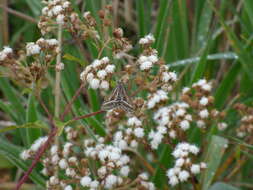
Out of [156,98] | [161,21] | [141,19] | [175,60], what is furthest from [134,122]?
[175,60]

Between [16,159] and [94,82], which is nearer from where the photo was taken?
[94,82]

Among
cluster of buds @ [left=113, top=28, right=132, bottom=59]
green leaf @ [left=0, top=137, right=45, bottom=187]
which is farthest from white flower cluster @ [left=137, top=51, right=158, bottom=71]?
green leaf @ [left=0, top=137, right=45, bottom=187]

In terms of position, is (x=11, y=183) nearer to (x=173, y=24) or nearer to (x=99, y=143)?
(x=99, y=143)

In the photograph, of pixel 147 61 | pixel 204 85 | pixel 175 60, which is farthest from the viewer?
pixel 175 60

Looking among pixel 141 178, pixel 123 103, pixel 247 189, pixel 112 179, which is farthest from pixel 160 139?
pixel 247 189

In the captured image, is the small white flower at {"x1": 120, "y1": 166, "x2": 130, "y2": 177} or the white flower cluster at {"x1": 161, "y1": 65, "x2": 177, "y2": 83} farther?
the small white flower at {"x1": 120, "y1": 166, "x2": 130, "y2": 177}

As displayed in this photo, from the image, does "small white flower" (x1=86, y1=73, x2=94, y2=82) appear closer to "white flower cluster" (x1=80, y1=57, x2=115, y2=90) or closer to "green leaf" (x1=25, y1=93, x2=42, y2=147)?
"white flower cluster" (x1=80, y1=57, x2=115, y2=90)

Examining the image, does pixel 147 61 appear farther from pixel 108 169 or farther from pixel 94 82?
pixel 108 169
